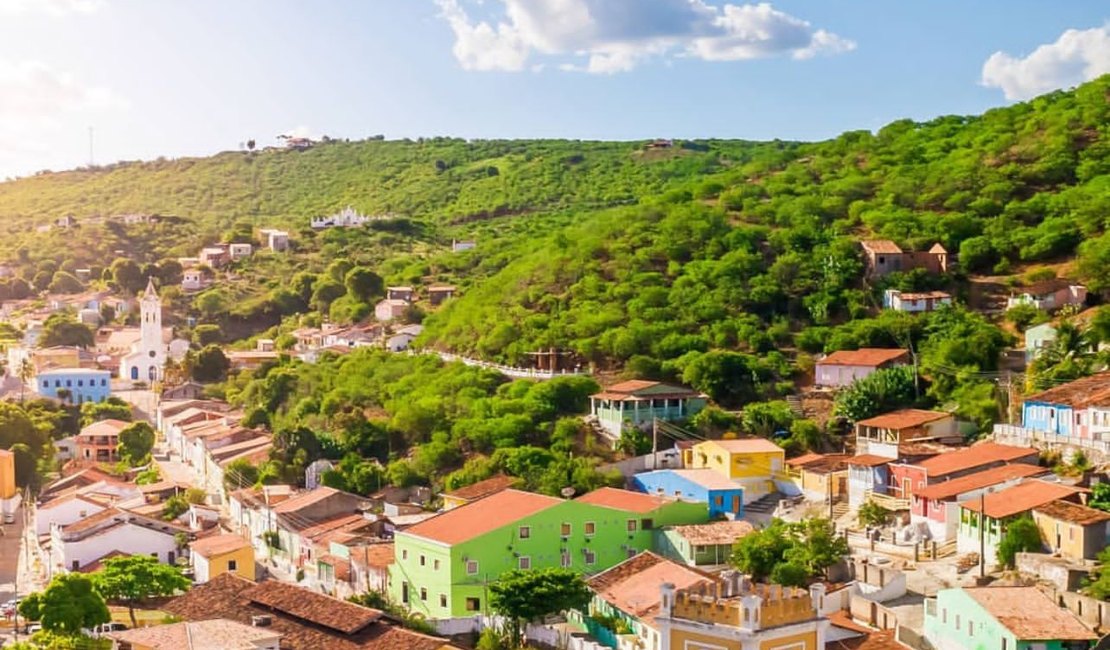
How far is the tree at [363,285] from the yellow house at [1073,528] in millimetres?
42220

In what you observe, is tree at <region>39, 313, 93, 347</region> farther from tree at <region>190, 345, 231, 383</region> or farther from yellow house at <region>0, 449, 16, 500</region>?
yellow house at <region>0, 449, 16, 500</region>

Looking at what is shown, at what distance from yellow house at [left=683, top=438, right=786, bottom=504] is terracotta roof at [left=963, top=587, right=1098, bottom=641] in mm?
9565

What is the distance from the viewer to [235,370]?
57219 mm

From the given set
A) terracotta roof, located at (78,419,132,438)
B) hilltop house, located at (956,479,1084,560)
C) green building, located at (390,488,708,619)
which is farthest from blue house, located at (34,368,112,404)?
hilltop house, located at (956,479,1084,560)

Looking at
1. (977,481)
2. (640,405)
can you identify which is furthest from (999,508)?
(640,405)

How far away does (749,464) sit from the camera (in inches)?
1280

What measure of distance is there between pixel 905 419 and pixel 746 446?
145 inches

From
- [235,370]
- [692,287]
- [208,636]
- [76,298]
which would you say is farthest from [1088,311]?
[76,298]

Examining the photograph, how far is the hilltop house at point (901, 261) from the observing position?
44219 millimetres

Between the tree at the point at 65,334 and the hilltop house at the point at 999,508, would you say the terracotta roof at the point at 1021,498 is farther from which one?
the tree at the point at 65,334

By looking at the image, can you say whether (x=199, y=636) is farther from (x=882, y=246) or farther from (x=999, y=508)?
(x=882, y=246)

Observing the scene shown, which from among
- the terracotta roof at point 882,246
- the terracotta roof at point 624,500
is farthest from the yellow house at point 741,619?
the terracotta roof at point 882,246

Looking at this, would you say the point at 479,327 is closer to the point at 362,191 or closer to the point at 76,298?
the point at 76,298

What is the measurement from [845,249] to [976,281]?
13.5 feet
